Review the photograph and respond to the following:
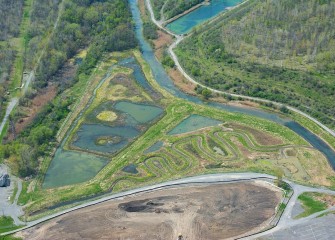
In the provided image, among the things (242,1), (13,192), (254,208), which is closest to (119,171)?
(13,192)

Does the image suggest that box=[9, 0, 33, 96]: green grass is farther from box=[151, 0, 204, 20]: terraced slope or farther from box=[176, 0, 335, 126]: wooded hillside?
box=[176, 0, 335, 126]: wooded hillside

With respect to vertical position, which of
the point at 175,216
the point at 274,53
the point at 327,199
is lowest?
the point at 327,199

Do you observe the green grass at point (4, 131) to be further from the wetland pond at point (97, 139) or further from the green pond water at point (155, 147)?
the green pond water at point (155, 147)

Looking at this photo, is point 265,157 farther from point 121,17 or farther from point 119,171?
point 121,17

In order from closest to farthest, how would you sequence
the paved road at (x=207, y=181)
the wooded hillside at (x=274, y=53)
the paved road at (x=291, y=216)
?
1. the paved road at (x=291, y=216)
2. the paved road at (x=207, y=181)
3. the wooded hillside at (x=274, y=53)

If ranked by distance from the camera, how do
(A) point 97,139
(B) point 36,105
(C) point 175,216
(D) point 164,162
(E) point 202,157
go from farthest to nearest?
(B) point 36,105 < (A) point 97,139 < (E) point 202,157 < (D) point 164,162 < (C) point 175,216

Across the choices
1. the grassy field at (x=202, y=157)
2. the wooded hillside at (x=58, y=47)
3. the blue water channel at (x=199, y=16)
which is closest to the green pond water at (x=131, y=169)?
the grassy field at (x=202, y=157)

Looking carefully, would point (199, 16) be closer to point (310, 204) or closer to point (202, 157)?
point (202, 157)

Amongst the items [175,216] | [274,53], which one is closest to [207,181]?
[175,216]
